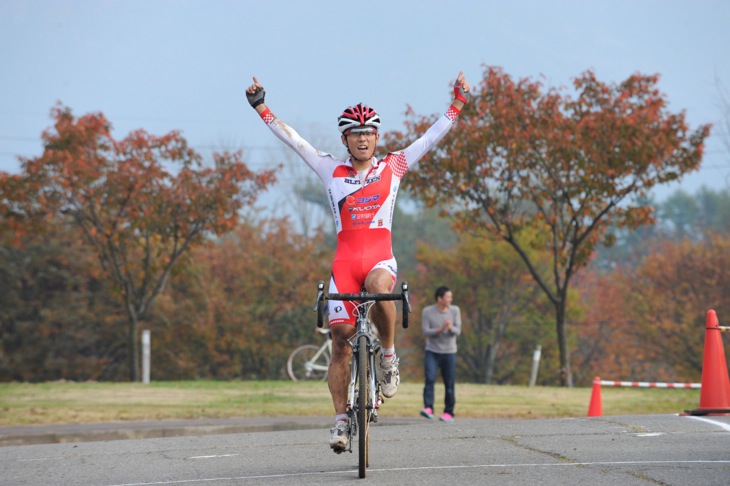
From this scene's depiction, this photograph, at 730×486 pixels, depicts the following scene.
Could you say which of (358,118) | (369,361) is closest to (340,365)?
(369,361)

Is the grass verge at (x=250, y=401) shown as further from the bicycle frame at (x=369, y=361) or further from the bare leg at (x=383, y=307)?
the bicycle frame at (x=369, y=361)

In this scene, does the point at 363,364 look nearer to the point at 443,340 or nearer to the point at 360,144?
the point at 360,144

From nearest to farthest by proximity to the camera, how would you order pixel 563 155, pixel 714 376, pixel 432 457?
pixel 432 457 < pixel 714 376 < pixel 563 155

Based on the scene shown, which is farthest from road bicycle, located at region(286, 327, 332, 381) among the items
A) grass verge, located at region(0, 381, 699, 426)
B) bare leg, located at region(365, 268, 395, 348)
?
bare leg, located at region(365, 268, 395, 348)

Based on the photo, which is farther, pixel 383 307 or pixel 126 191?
pixel 126 191

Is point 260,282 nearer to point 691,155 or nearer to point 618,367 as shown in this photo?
point 618,367

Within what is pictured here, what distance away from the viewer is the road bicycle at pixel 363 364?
25.9 feet

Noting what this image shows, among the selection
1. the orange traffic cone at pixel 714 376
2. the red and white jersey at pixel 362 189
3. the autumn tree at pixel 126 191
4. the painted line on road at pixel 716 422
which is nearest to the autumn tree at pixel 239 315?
the autumn tree at pixel 126 191

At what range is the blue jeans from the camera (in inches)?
637

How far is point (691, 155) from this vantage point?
27812 mm

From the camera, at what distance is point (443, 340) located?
16.3 meters

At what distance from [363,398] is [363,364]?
24 cm

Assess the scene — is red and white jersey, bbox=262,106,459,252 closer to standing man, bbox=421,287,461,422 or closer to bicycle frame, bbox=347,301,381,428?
bicycle frame, bbox=347,301,381,428

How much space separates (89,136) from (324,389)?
10.4m
